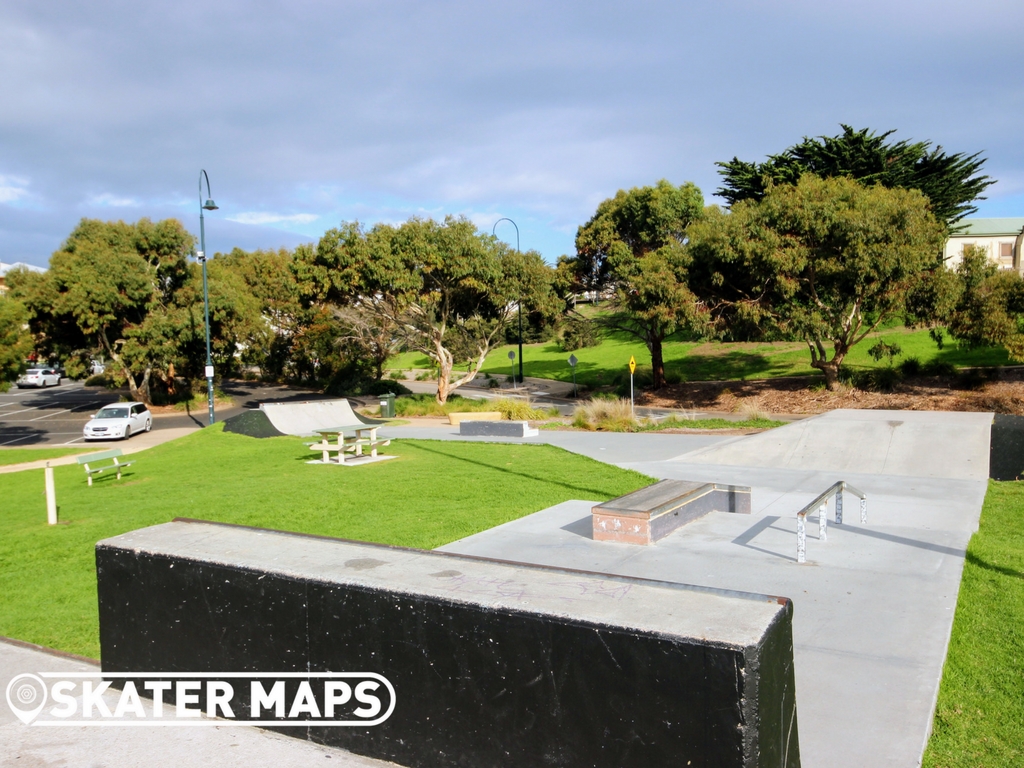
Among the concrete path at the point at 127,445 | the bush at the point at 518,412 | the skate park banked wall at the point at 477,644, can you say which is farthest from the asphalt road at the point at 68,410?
the skate park banked wall at the point at 477,644

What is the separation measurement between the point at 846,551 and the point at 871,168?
3590 cm

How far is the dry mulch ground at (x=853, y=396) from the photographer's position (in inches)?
958

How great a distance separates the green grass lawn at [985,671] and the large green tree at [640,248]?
2237 centimetres

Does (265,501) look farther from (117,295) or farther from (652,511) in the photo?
(117,295)

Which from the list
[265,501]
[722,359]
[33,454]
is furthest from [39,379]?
[265,501]

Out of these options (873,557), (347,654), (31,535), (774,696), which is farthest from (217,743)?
(31,535)

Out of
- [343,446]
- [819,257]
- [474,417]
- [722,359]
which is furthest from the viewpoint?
[722,359]

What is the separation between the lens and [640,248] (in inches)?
1398

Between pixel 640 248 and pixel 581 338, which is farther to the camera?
pixel 581 338

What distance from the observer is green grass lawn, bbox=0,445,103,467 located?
21609 mm

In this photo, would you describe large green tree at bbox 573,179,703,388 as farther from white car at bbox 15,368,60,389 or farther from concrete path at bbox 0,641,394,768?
white car at bbox 15,368,60,389

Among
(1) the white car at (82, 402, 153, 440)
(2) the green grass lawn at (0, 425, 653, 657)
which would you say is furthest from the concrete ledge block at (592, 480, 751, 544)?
(1) the white car at (82, 402, 153, 440)

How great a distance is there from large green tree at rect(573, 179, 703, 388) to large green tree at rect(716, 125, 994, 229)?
5528mm

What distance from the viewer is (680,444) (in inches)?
712
